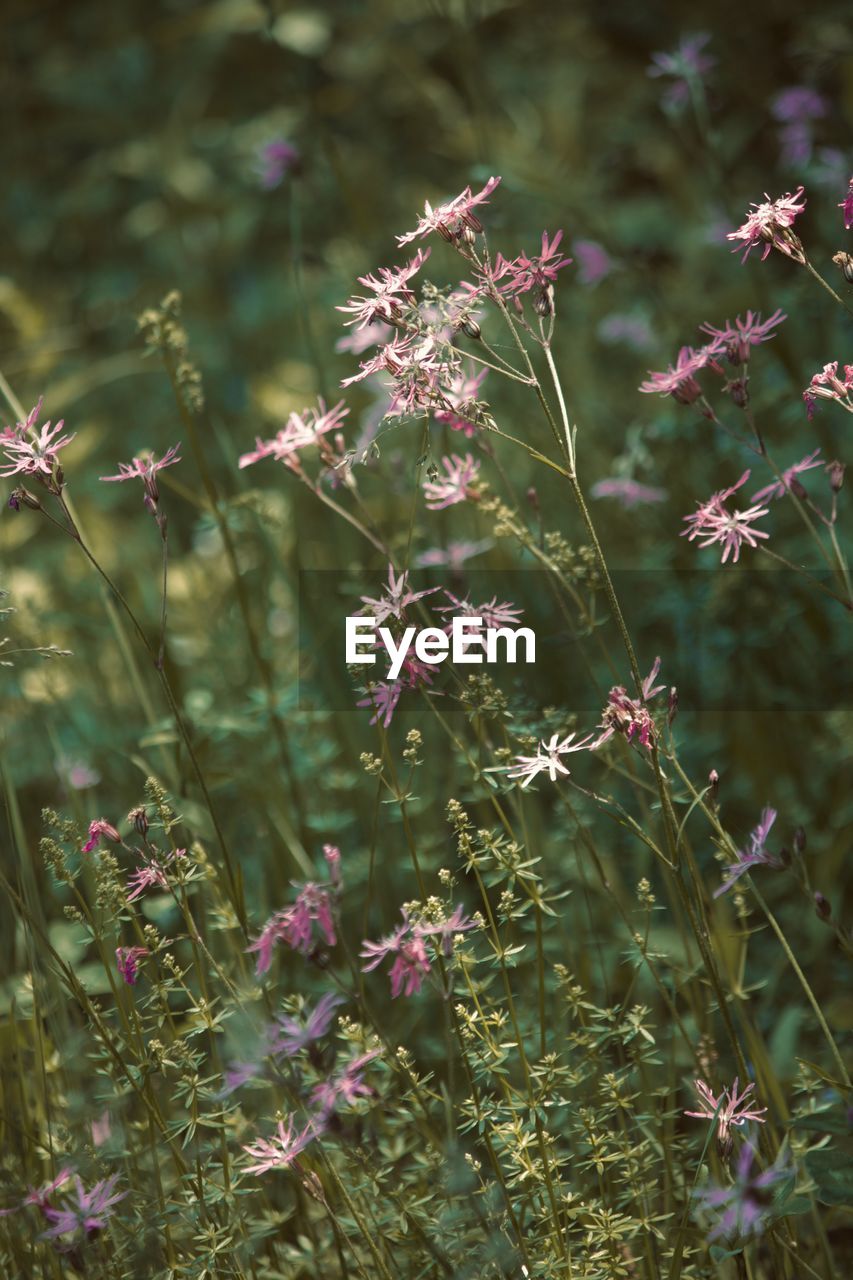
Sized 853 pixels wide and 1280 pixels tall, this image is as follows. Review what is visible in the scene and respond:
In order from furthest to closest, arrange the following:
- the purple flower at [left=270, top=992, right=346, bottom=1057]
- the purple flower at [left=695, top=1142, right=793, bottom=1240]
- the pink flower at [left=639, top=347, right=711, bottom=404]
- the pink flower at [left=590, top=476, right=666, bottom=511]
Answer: the pink flower at [left=590, top=476, right=666, bottom=511]
the pink flower at [left=639, top=347, right=711, bottom=404]
the purple flower at [left=270, top=992, right=346, bottom=1057]
the purple flower at [left=695, top=1142, right=793, bottom=1240]

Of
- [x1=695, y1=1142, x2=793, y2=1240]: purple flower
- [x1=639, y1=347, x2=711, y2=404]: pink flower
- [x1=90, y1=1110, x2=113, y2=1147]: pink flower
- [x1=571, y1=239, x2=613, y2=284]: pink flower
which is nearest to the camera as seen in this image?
[x1=695, y1=1142, x2=793, y2=1240]: purple flower

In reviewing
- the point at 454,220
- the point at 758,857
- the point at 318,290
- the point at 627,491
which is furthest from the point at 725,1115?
the point at 318,290

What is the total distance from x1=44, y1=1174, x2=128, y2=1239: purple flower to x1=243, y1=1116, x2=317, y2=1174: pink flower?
0.11m

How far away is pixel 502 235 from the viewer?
8.75 feet

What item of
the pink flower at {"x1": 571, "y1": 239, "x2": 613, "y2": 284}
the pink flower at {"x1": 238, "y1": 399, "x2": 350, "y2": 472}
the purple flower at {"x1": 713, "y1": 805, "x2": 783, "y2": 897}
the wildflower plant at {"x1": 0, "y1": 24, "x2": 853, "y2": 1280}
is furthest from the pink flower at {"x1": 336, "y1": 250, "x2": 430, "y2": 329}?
the pink flower at {"x1": 571, "y1": 239, "x2": 613, "y2": 284}

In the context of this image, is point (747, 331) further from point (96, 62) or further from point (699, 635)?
point (96, 62)

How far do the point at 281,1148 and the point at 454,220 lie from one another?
735mm

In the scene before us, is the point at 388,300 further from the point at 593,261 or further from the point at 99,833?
the point at 593,261

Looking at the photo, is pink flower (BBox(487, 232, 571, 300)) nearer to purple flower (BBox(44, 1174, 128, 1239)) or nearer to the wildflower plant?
the wildflower plant

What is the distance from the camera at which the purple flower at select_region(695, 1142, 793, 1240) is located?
865mm

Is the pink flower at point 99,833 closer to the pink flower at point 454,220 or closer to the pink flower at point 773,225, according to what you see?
the pink flower at point 454,220

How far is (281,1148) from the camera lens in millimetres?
1026

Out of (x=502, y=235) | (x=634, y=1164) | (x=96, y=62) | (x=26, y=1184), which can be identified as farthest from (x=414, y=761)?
(x=96, y=62)

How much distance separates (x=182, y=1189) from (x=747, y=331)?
89cm
